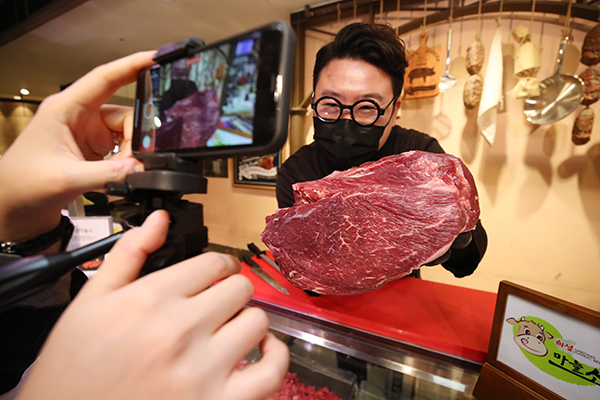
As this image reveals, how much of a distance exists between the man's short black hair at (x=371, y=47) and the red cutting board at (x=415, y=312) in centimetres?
106

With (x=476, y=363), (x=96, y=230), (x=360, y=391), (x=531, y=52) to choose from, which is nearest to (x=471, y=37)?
(x=531, y=52)

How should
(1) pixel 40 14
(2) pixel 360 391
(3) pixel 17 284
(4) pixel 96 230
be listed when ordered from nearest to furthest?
(3) pixel 17 284 → (2) pixel 360 391 → (4) pixel 96 230 → (1) pixel 40 14

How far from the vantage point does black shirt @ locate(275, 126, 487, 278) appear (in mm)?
1104

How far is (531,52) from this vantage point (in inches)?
68.5

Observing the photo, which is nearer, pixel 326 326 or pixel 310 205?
pixel 310 205

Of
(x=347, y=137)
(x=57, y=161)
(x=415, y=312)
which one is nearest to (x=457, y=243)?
(x=415, y=312)

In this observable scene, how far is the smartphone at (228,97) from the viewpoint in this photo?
45cm

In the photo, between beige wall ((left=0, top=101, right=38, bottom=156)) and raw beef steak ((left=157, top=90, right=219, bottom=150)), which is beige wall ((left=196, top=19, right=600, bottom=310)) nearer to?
raw beef steak ((left=157, top=90, right=219, bottom=150))

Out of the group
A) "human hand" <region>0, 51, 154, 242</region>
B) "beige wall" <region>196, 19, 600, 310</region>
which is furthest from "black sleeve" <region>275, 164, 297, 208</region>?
"human hand" <region>0, 51, 154, 242</region>

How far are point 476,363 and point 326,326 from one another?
0.60m

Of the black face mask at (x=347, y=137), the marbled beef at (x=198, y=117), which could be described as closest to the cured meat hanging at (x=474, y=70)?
the black face mask at (x=347, y=137)

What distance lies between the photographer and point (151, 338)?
38cm

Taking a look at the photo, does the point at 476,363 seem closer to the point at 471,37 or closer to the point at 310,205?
the point at 310,205

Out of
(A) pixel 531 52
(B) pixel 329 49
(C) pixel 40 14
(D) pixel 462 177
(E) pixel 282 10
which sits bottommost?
(D) pixel 462 177
